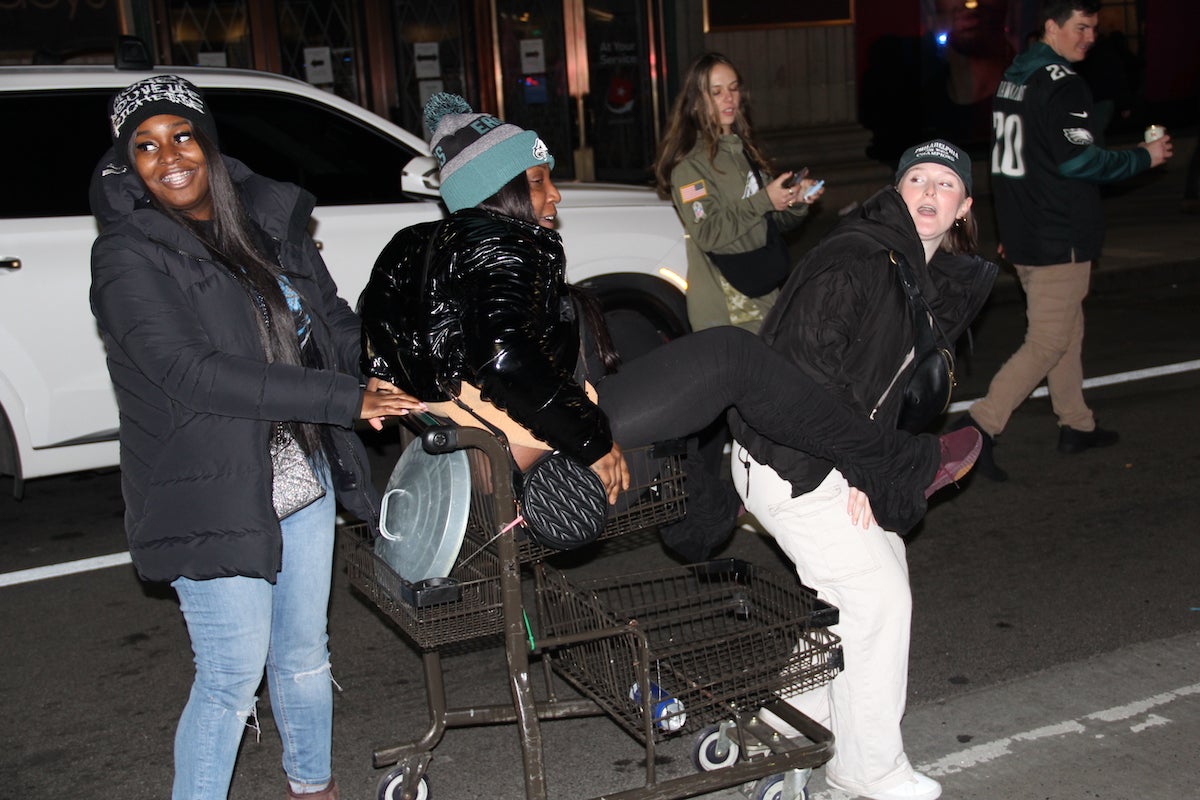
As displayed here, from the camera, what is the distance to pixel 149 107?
3.22 m

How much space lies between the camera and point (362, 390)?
3.19 meters

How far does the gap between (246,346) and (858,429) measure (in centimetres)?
159

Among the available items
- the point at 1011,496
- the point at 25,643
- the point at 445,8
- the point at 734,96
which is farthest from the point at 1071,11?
the point at 445,8

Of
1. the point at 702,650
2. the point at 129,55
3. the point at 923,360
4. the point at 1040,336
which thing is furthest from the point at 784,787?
the point at 129,55

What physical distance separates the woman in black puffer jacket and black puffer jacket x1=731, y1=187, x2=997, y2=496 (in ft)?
3.69

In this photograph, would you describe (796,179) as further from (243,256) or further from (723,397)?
(243,256)

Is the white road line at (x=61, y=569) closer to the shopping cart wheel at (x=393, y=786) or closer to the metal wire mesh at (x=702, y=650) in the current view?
the shopping cart wheel at (x=393, y=786)

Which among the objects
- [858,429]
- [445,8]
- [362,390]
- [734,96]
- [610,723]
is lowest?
[610,723]

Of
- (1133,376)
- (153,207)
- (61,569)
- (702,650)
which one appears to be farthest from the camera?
(1133,376)

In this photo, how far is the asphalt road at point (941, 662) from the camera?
4113mm

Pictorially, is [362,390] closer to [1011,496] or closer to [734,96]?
[734,96]

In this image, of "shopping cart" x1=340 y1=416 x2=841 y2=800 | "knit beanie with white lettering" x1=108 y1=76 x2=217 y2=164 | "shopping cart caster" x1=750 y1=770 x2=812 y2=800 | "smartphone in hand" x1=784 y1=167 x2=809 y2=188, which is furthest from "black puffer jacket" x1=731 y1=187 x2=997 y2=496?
"smartphone in hand" x1=784 y1=167 x2=809 y2=188

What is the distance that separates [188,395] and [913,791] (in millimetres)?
2234

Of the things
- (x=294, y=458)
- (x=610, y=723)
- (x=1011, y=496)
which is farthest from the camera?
(x=1011, y=496)
